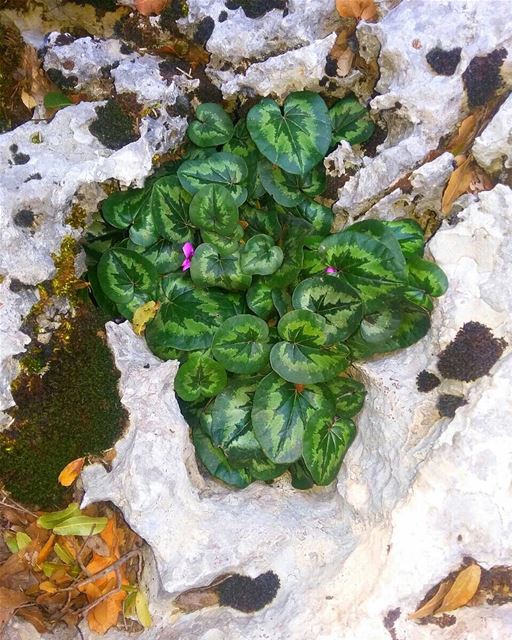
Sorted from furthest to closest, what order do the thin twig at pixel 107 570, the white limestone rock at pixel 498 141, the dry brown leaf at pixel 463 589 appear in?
the thin twig at pixel 107 570 → the white limestone rock at pixel 498 141 → the dry brown leaf at pixel 463 589

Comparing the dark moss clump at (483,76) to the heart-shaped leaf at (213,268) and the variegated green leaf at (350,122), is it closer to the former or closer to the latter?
the variegated green leaf at (350,122)

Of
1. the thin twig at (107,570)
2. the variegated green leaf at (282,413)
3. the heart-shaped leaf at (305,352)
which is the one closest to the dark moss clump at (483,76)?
the heart-shaped leaf at (305,352)

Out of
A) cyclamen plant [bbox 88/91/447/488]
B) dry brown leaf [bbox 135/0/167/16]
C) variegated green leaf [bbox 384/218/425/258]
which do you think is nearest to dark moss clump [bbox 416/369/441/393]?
cyclamen plant [bbox 88/91/447/488]

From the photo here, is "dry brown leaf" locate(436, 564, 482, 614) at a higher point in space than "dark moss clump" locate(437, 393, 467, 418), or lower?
lower

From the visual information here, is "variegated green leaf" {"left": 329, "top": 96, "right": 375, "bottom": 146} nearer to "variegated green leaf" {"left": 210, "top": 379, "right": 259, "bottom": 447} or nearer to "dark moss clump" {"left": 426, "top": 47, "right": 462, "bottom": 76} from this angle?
"dark moss clump" {"left": 426, "top": 47, "right": 462, "bottom": 76}

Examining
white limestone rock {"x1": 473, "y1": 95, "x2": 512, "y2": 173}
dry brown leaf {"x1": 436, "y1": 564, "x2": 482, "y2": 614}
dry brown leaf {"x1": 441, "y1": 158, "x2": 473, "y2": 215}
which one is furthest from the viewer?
dry brown leaf {"x1": 441, "y1": 158, "x2": 473, "y2": 215}

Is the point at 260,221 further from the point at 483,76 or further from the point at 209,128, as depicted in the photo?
the point at 483,76
